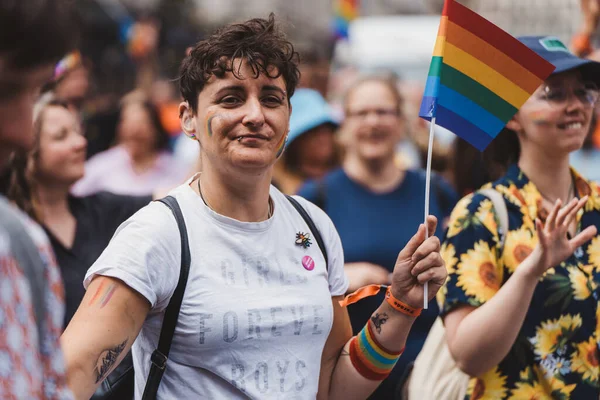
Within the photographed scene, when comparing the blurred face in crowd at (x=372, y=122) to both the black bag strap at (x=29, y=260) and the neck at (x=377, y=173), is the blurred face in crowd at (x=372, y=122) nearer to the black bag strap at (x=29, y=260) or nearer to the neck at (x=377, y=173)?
the neck at (x=377, y=173)

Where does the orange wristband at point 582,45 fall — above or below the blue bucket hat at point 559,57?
above

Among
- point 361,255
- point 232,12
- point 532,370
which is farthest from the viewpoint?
point 232,12

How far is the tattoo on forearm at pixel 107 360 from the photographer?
7.97 ft

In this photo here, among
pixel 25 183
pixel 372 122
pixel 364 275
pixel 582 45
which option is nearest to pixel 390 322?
pixel 364 275

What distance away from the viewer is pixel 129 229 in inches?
101

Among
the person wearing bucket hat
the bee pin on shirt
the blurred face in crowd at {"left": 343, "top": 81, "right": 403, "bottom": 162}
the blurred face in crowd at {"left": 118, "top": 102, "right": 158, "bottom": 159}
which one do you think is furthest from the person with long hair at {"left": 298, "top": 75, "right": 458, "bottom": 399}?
the blurred face in crowd at {"left": 118, "top": 102, "right": 158, "bottom": 159}

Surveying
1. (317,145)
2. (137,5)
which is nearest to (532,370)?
(317,145)

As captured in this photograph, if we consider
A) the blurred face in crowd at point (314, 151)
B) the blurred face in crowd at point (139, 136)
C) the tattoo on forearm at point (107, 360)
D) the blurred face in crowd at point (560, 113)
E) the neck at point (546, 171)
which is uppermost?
the blurred face in crowd at point (139, 136)

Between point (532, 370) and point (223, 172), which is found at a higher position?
point (223, 172)

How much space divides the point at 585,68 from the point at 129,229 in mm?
1958

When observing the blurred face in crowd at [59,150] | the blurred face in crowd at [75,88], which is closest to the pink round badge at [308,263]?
the blurred face in crowd at [59,150]

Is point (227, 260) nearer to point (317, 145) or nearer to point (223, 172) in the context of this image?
point (223, 172)

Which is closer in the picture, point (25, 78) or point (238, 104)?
point (25, 78)

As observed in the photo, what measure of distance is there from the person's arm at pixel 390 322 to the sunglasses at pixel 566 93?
98 centimetres
